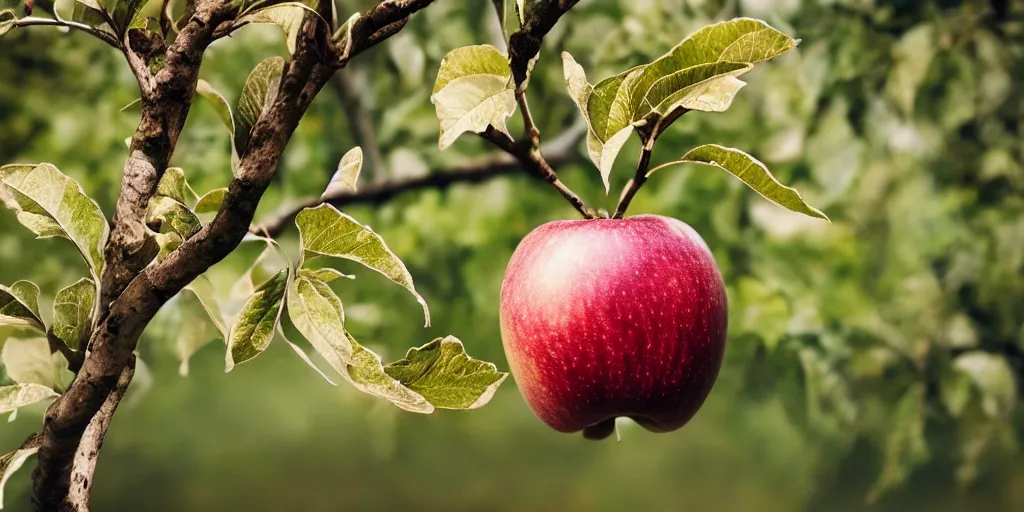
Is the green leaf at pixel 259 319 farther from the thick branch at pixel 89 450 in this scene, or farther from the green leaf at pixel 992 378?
the green leaf at pixel 992 378

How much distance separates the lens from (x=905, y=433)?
1429 mm

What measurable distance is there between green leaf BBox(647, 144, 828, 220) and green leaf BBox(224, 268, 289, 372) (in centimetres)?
16

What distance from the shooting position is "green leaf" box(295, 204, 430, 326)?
33cm

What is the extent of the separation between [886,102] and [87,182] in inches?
52.5

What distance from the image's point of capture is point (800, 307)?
1.47 m

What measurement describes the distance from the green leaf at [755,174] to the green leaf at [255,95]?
0.17 metres

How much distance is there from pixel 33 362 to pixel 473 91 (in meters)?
0.21

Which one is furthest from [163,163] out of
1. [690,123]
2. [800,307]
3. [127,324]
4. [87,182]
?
[87,182]

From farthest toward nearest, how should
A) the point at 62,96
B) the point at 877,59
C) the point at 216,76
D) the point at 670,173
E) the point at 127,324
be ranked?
1. the point at 62,96
2. the point at 216,76
3. the point at 670,173
4. the point at 877,59
5. the point at 127,324

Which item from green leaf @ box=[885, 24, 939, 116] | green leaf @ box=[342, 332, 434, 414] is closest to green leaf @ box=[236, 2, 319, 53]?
green leaf @ box=[342, 332, 434, 414]

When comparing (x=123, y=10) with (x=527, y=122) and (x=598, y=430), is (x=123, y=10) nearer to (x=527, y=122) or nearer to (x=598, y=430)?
(x=527, y=122)

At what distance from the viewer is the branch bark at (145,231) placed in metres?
0.31

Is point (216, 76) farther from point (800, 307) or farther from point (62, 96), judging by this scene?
point (800, 307)

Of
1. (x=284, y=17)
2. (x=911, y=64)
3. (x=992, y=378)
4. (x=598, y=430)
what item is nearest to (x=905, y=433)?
(x=992, y=378)
